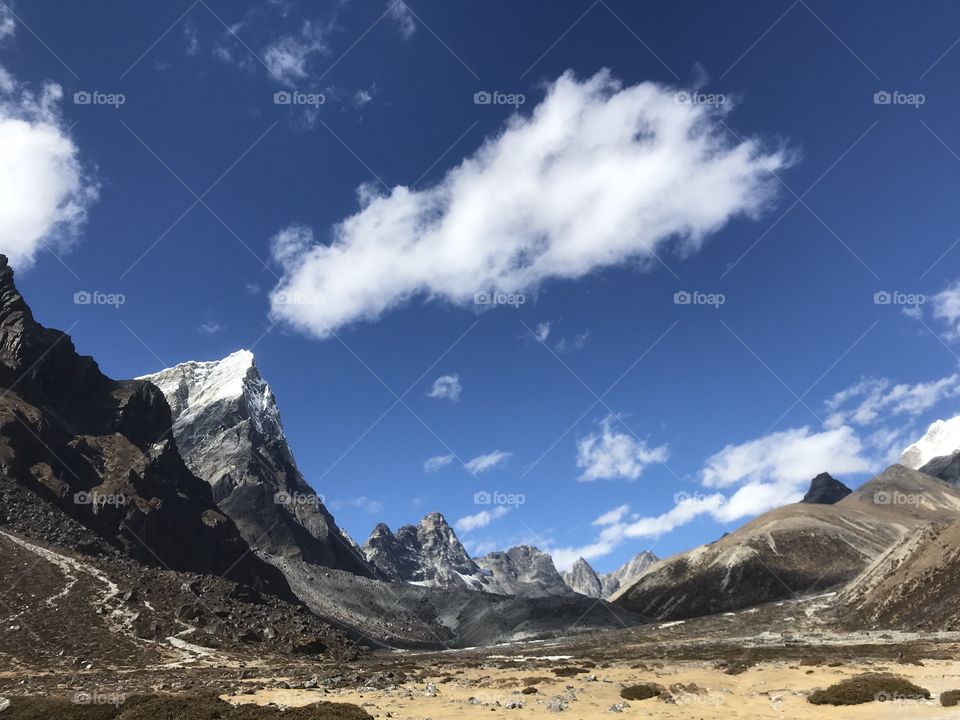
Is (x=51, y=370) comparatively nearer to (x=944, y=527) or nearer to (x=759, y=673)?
(x=759, y=673)

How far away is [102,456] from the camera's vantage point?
153625 millimetres

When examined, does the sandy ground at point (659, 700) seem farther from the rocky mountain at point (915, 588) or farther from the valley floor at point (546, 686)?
the rocky mountain at point (915, 588)

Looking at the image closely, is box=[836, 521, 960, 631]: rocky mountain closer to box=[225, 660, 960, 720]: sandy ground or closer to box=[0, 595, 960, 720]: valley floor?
box=[0, 595, 960, 720]: valley floor

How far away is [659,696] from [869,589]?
125152mm

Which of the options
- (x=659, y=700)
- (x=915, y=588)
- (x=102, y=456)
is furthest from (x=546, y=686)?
(x=102, y=456)

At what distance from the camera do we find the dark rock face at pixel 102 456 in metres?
127

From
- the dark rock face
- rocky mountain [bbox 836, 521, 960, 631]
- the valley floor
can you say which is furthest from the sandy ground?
the dark rock face

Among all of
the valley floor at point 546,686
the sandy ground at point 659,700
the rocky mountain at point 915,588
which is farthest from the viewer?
the rocky mountain at point 915,588

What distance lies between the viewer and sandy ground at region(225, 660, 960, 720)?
29.3 meters

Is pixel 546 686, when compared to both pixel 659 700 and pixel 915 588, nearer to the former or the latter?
pixel 659 700

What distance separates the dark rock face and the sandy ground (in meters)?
99.7

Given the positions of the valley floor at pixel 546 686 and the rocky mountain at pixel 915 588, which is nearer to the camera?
the valley floor at pixel 546 686

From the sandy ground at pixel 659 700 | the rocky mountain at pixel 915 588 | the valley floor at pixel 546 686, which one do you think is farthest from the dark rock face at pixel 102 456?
the rocky mountain at pixel 915 588

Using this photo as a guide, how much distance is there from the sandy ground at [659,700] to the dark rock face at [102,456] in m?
99.7
